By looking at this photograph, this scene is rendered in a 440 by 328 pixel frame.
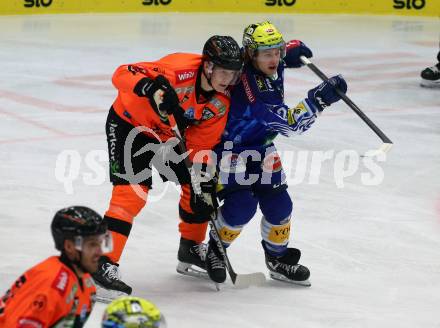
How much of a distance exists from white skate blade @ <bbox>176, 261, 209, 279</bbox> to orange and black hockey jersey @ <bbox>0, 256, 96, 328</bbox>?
6.94 ft

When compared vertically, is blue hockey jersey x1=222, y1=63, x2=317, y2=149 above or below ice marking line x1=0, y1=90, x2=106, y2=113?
above

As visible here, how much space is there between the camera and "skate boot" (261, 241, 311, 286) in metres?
5.34

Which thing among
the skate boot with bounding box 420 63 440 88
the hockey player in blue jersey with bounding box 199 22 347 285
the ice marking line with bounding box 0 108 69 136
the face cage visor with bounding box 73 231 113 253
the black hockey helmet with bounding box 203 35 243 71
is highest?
the black hockey helmet with bounding box 203 35 243 71

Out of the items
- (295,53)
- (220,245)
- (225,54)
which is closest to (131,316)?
(225,54)

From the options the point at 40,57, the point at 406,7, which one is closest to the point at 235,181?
the point at 40,57

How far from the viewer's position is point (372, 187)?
23.6 ft

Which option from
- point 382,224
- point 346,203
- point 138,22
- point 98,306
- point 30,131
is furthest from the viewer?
point 138,22

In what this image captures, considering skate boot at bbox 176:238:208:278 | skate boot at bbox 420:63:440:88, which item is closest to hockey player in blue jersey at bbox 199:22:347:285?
skate boot at bbox 176:238:208:278

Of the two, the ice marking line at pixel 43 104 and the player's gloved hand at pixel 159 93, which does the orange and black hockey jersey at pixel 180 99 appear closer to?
the player's gloved hand at pixel 159 93

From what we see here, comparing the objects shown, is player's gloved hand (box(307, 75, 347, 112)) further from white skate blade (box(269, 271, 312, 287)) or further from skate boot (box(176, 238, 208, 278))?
skate boot (box(176, 238, 208, 278))

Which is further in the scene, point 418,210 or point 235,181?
point 418,210

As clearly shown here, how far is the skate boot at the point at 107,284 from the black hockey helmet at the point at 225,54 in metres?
1.01

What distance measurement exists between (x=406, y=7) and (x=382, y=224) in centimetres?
928

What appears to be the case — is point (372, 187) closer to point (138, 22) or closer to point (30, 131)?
point (30, 131)
